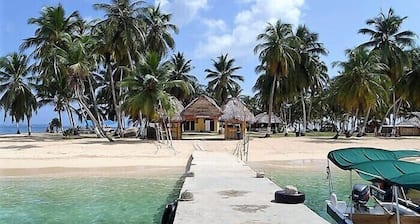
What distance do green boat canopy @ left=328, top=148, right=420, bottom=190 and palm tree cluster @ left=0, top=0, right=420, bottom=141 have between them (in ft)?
80.5

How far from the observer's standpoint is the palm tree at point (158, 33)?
46.0 metres

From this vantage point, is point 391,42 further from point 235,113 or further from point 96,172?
point 96,172

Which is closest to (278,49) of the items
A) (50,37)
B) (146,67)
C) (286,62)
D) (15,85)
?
(286,62)

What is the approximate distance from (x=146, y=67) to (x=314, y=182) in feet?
64.7

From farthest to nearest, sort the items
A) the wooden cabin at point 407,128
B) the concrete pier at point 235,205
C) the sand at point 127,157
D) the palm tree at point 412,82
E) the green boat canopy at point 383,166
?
1. the wooden cabin at point 407,128
2. the palm tree at point 412,82
3. the sand at point 127,157
4. the concrete pier at point 235,205
5. the green boat canopy at point 383,166

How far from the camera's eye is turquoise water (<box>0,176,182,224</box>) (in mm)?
12385

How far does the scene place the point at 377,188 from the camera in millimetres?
11156

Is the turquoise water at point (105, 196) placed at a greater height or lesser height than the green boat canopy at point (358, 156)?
lesser

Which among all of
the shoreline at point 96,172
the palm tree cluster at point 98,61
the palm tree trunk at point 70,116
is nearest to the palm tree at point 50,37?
the palm tree cluster at point 98,61

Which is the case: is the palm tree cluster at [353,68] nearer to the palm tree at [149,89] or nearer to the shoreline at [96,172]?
the palm tree at [149,89]

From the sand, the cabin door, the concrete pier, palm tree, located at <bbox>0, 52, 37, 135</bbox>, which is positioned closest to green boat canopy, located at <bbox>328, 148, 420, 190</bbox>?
the concrete pier

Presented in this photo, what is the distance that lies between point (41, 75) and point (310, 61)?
27.7 m

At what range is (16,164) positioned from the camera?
80.9 feet

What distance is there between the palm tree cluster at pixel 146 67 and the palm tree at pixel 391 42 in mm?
99
